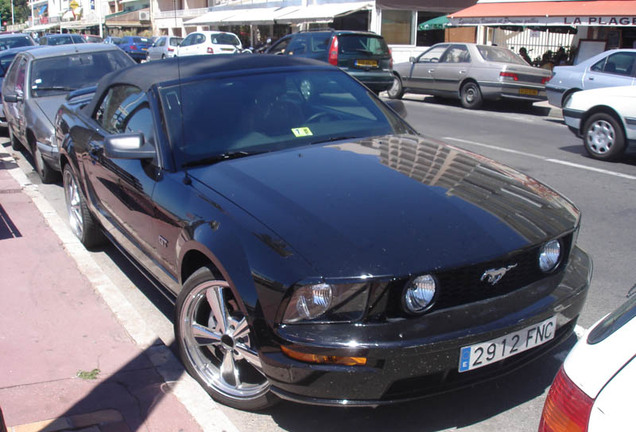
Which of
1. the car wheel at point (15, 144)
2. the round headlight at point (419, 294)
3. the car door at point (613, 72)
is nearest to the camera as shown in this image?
the round headlight at point (419, 294)

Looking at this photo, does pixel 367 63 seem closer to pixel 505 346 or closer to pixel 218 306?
pixel 218 306

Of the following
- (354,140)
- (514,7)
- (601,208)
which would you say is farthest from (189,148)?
(514,7)

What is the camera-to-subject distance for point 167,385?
11.8 feet

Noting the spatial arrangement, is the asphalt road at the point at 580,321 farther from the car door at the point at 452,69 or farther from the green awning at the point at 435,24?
the green awning at the point at 435,24

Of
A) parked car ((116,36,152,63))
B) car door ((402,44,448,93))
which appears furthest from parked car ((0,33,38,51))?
parked car ((116,36,152,63))

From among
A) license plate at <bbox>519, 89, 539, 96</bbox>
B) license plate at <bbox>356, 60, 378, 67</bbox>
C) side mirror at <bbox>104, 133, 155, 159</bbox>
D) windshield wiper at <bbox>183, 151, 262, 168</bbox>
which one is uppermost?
side mirror at <bbox>104, 133, 155, 159</bbox>

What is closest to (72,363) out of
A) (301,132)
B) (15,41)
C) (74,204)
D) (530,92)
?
(301,132)

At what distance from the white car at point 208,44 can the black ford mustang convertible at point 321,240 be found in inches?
951

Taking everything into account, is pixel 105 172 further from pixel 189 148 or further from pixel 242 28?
pixel 242 28

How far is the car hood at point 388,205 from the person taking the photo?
287cm

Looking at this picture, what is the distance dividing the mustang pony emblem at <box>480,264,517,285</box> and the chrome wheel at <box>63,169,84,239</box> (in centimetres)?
399

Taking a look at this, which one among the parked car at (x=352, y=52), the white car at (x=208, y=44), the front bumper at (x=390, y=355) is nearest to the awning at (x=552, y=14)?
the parked car at (x=352, y=52)

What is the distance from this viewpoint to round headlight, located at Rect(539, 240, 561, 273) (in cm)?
322

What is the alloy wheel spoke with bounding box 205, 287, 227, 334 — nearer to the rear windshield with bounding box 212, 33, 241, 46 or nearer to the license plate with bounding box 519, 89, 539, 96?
the license plate with bounding box 519, 89, 539, 96
